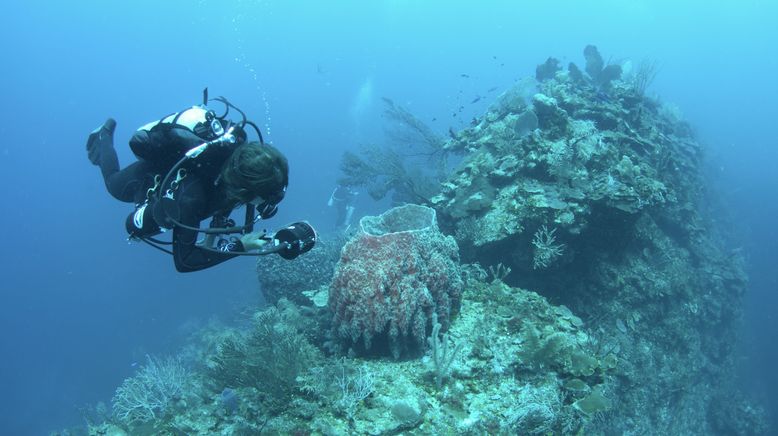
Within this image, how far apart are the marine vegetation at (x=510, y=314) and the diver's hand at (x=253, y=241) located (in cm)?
132

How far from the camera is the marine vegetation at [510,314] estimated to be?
3.84 metres

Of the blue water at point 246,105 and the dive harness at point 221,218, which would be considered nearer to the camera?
the dive harness at point 221,218

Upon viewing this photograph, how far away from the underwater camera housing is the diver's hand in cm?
17

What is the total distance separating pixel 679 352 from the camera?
29.8ft

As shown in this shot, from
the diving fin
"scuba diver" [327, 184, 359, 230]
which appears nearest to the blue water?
"scuba diver" [327, 184, 359, 230]

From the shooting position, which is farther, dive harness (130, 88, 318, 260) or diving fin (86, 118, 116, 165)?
diving fin (86, 118, 116, 165)

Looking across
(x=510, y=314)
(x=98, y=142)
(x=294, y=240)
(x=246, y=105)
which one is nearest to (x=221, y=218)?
(x=294, y=240)

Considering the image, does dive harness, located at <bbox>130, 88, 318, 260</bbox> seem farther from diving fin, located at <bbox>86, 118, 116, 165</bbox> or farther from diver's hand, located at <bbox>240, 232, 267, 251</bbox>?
diving fin, located at <bbox>86, 118, 116, 165</bbox>

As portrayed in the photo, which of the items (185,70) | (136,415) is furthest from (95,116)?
(136,415)

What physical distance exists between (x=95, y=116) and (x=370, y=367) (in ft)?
364

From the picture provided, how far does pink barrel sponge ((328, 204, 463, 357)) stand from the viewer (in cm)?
421

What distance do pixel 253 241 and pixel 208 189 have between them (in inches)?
21.7

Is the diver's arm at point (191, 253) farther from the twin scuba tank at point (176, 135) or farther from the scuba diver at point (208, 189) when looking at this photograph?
the twin scuba tank at point (176, 135)

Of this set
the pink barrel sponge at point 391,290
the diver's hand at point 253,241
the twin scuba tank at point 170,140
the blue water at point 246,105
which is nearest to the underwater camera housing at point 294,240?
the diver's hand at point 253,241
